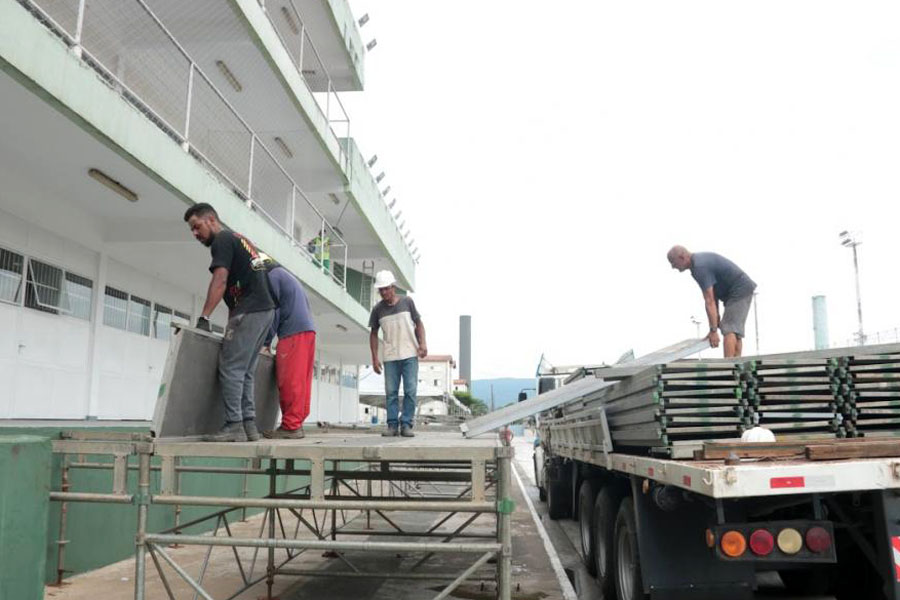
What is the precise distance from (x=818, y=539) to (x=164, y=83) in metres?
11.0

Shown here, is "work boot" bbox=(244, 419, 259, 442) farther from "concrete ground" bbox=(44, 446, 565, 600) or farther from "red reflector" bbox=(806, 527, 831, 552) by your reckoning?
"red reflector" bbox=(806, 527, 831, 552)

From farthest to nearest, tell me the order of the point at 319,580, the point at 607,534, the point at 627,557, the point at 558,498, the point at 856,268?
the point at 856,268
the point at 558,498
the point at 319,580
the point at 607,534
the point at 627,557

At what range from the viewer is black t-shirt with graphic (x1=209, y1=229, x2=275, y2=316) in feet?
16.7

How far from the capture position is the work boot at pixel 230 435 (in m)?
4.80

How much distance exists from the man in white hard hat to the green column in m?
3.15

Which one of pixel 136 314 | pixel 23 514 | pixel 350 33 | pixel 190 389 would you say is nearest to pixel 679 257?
pixel 190 389

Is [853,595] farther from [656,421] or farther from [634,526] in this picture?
[656,421]

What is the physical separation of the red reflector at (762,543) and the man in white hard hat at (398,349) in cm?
363

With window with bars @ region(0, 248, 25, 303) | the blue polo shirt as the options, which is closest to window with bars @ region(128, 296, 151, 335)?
window with bars @ region(0, 248, 25, 303)

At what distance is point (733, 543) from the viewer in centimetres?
390

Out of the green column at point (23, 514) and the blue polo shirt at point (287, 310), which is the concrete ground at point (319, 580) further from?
the green column at point (23, 514)

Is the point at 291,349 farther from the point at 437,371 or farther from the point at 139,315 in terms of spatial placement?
the point at 437,371

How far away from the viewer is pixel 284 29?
1608 centimetres

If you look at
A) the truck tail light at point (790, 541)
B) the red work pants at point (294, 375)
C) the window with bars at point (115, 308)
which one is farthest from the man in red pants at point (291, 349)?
the window with bars at point (115, 308)
